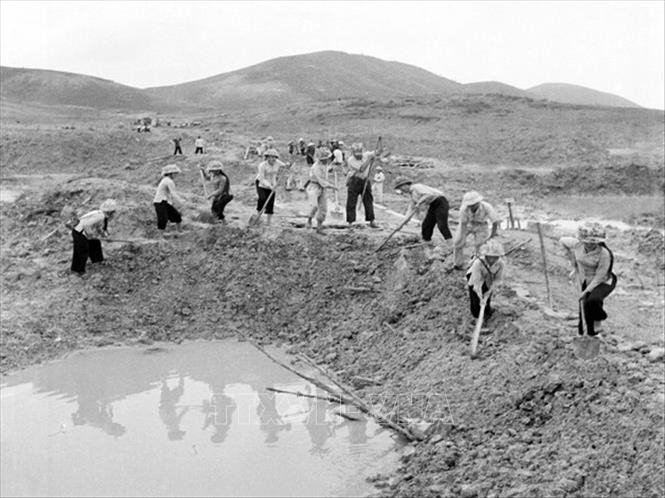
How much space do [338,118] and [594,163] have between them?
16869 millimetres

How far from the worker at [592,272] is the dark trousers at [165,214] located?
7218 millimetres

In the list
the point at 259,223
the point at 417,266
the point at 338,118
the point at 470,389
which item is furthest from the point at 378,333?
the point at 338,118

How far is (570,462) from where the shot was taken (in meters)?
5.72

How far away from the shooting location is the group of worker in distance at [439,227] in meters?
6.86

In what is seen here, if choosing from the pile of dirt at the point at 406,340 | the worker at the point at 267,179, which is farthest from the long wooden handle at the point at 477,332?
the worker at the point at 267,179

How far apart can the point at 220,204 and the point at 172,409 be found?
4.97 m

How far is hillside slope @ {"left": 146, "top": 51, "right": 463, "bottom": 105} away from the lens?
7025cm

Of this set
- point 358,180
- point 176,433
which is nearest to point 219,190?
point 358,180

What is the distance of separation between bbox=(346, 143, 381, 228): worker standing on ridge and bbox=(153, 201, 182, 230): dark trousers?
3.05 m

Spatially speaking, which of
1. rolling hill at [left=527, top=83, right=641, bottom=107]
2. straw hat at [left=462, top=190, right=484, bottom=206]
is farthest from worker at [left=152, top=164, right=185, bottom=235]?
rolling hill at [left=527, top=83, right=641, bottom=107]

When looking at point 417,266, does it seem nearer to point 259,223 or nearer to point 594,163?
point 259,223

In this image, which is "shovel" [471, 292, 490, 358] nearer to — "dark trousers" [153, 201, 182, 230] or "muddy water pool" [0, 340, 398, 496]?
"muddy water pool" [0, 340, 398, 496]

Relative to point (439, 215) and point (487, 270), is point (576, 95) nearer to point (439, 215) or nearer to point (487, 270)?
point (439, 215)

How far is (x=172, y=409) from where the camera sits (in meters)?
8.04
